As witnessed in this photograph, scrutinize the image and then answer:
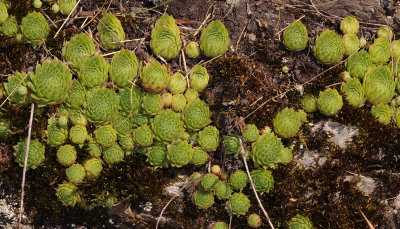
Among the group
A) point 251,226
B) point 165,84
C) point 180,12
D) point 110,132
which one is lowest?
point 251,226

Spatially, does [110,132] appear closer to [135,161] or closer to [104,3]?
[135,161]

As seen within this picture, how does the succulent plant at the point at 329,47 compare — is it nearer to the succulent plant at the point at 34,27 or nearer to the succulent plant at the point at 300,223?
the succulent plant at the point at 300,223

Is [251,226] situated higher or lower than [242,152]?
lower

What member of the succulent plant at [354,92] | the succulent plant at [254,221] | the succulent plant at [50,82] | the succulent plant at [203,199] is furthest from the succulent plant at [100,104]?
the succulent plant at [354,92]

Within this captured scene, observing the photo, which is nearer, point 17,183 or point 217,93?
point 217,93

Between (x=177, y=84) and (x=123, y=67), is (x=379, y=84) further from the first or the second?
(x=123, y=67)

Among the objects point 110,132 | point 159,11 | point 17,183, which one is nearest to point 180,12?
point 159,11

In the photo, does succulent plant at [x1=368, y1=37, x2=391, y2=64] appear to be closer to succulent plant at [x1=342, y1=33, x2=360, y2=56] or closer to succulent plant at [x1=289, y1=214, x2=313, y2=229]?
succulent plant at [x1=342, y1=33, x2=360, y2=56]

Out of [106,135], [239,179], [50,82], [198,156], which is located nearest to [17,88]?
[50,82]
